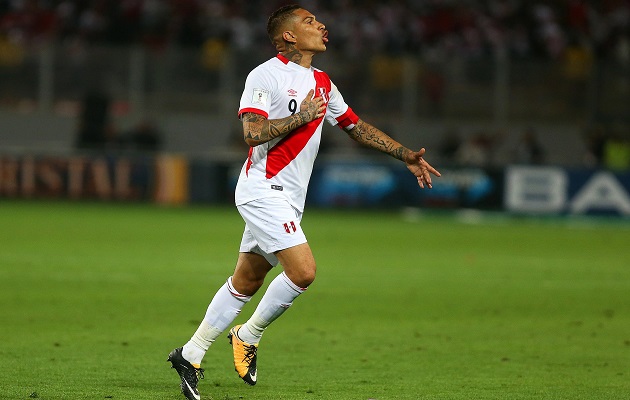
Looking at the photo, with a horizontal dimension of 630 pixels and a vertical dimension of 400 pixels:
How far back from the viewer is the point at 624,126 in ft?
79.8

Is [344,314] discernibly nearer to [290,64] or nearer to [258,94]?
[290,64]

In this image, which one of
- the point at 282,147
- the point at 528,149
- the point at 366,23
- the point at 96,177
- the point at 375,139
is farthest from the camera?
the point at 366,23

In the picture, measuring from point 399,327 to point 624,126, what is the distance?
663 inches

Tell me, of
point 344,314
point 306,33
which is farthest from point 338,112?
point 344,314

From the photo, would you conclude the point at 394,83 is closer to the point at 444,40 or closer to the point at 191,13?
the point at 444,40

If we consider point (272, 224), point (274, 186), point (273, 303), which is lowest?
point (273, 303)

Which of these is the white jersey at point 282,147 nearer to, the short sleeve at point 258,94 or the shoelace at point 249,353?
the short sleeve at point 258,94

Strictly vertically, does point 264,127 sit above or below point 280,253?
above

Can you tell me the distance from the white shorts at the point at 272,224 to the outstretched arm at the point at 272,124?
37cm

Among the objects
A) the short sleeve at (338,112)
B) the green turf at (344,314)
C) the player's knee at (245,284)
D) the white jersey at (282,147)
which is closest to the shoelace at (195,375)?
the green turf at (344,314)

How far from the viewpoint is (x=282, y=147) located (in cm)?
623

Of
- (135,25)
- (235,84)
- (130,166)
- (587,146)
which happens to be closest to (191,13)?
(135,25)

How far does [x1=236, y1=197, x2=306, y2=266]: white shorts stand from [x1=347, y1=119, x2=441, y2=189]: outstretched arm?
818 millimetres

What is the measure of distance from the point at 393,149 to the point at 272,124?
1.02 metres
